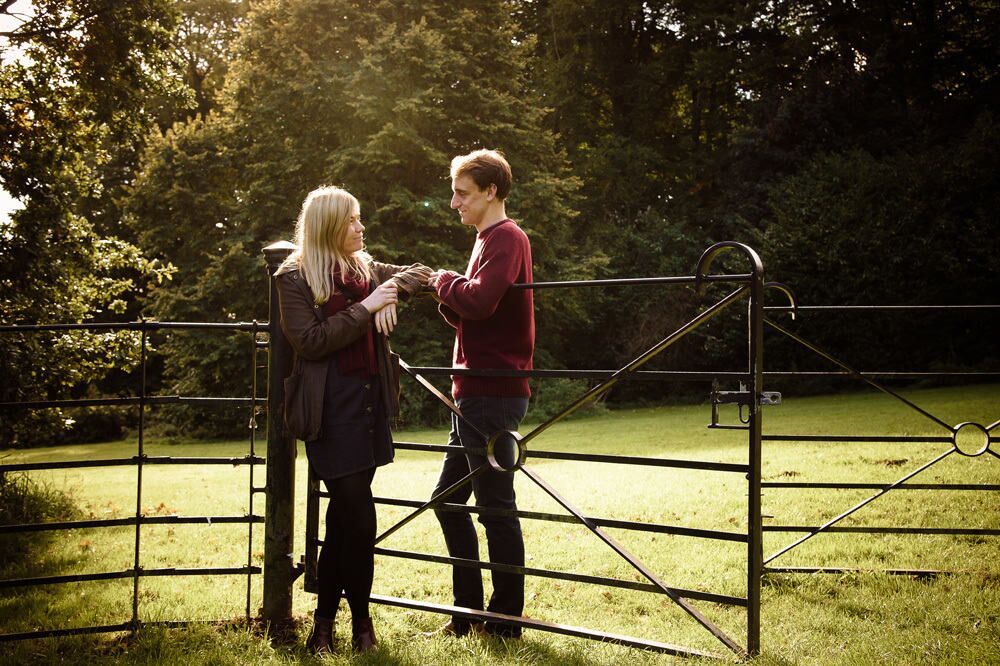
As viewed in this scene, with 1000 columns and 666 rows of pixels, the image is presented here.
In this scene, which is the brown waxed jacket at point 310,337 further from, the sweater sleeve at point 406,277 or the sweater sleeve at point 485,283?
the sweater sleeve at point 485,283

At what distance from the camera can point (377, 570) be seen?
17.9 feet

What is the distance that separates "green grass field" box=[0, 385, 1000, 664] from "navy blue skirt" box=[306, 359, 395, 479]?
2.65 ft

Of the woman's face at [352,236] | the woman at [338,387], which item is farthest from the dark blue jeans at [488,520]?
the woman's face at [352,236]

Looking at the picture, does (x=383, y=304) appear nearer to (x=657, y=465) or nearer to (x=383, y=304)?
(x=383, y=304)

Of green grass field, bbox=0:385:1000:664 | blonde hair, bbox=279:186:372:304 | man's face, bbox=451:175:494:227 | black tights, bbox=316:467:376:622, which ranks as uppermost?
man's face, bbox=451:175:494:227

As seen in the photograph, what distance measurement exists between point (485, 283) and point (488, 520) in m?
1.13

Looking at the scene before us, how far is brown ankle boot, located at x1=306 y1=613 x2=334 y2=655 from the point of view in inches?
143

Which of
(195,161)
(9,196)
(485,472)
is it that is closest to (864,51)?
(195,161)

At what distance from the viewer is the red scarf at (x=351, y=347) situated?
143 inches

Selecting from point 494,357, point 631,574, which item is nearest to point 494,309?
point 494,357

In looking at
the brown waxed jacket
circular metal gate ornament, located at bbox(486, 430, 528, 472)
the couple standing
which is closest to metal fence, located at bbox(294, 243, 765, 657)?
circular metal gate ornament, located at bbox(486, 430, 528, 472)

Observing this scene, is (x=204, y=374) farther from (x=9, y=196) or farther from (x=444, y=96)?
(x=9, y=196)

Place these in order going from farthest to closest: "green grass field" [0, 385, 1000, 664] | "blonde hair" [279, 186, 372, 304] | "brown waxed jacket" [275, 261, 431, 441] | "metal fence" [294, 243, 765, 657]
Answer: "green grass field" [0, 385, 1000, 664] < "blonde hair" [279, 186, 372, 304] < "brown waxed jacket" [275, 261, 431, 441] < "metal fence" [294, 243, 765, 657]

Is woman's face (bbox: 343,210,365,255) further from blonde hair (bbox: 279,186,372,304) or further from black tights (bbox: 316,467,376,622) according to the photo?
black tights (bbox: 316,467,376,622)
